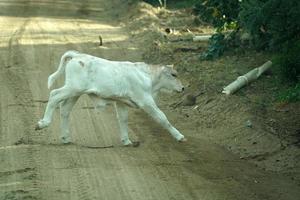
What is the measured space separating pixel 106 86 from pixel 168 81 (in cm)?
134

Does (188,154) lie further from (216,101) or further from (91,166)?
(216,101)

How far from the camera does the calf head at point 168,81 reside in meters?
12.5

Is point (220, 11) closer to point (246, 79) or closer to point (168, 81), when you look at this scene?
point (246, 79)

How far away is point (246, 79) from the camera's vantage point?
1600 centimetres

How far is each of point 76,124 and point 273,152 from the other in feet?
12.3

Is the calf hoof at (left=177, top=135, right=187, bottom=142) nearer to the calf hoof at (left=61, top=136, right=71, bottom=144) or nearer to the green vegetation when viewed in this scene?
the calf hoof at (left=61, top=136, right=71, bottom=144)

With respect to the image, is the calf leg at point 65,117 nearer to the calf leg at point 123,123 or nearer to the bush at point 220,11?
the calf leg at point 123,123

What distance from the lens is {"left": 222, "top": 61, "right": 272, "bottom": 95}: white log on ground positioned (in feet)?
50.5

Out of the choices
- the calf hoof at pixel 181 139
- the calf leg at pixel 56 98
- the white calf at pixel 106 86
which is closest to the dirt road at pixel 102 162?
the calf hoof at pixel 181 139

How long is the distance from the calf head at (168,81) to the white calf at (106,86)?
0.02 metres

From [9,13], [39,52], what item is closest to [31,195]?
[39,52]

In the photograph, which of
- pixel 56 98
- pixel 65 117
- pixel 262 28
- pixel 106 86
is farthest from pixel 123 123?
pixel 262 28

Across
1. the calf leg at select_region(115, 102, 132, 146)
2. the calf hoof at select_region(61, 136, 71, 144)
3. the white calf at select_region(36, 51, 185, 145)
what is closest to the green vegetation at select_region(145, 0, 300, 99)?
the white calf at select_region(36, 51, 185, 145)

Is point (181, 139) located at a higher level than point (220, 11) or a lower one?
lower
